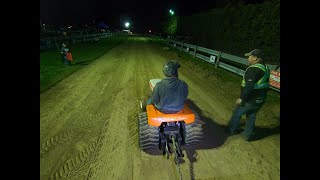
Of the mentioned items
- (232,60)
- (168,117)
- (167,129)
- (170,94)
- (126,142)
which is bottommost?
(126,142)

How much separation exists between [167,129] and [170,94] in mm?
679

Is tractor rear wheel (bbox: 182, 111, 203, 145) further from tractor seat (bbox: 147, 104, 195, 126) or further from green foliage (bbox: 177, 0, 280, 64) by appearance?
green foliage (bbox: 177, 0, 280, 64)

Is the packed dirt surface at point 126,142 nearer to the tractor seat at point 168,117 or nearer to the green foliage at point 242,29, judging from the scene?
the tractor seat at point 168,117

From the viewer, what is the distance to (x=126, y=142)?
532 cm

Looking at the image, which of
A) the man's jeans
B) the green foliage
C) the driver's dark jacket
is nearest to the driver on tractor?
the driver's dark jacket

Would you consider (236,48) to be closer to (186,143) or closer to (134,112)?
(134,112)

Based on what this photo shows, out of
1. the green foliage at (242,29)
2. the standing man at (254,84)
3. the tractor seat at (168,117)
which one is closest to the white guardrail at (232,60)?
the green foliage at (242,29)

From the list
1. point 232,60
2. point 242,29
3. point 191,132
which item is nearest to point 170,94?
point 191,132

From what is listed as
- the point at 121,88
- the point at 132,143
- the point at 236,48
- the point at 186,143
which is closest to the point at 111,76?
the point at 121,88

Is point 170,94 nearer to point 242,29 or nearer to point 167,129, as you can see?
point 167,129

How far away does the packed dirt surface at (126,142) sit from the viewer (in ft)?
14.2

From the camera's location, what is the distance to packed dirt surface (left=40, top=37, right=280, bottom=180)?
4.34m

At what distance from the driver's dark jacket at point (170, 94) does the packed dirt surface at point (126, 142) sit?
109cm
